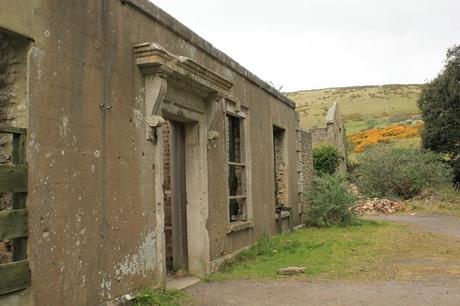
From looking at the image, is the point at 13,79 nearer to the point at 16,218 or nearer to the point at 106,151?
the point at 16,218

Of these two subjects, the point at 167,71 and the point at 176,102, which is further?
the point at 176,102

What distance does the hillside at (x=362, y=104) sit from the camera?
5772 centimetres

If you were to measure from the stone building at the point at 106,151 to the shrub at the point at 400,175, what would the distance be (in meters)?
14.6

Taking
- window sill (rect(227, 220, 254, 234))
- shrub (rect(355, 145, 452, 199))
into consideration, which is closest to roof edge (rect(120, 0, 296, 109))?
window sill (rect(227, 220, 254, 234))

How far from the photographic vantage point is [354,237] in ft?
39.3

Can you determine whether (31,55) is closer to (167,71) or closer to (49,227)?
(49,227)

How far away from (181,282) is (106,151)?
9.42 feet

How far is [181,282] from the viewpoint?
24.5 feet

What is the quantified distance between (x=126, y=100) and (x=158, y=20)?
4.81 feet

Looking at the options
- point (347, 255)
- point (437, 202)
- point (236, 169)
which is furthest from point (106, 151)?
point (437, 202)

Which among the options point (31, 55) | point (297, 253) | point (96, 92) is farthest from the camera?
point (297, 253)

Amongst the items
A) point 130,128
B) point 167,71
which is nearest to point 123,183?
point 130,128

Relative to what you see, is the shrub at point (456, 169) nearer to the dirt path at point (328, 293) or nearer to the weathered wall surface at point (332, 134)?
the weathered wall surface at point (332, 134)

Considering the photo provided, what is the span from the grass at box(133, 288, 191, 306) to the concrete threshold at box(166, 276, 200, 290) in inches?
23.5
